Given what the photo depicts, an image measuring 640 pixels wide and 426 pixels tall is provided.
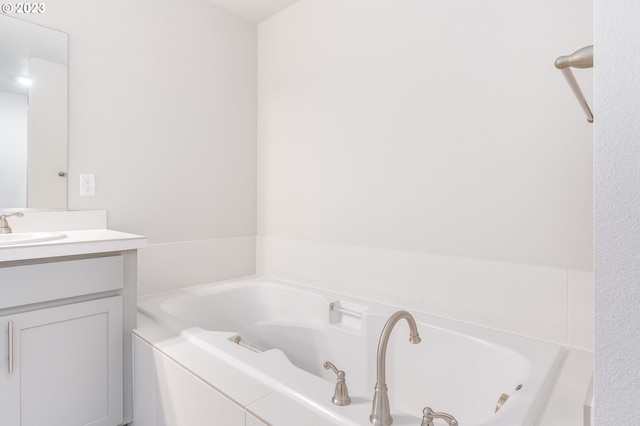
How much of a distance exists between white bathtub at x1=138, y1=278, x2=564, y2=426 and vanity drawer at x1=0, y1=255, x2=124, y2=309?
318 mm

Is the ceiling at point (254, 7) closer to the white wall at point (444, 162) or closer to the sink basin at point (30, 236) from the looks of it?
the white wall at point (444, 162)

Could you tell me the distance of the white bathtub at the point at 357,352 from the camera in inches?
44.2

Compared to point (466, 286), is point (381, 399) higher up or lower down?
lower down

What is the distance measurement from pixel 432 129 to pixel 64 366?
1.84m

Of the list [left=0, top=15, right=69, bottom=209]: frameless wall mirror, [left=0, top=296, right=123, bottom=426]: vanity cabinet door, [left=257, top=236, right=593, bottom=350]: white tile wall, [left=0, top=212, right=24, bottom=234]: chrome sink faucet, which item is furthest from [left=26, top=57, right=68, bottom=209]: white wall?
[left=257, top=236, right=593, bottom=350]: white tile wall

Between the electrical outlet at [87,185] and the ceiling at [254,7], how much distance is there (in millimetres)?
1352

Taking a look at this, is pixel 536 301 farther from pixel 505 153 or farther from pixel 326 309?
pixel 326 309

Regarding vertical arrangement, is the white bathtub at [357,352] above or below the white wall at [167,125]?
below

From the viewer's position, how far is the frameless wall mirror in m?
1.73

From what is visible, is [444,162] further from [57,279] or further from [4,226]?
[4,226]

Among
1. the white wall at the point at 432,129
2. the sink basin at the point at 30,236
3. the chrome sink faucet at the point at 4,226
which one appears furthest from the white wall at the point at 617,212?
the chrome sink faucet at the point at 4,226

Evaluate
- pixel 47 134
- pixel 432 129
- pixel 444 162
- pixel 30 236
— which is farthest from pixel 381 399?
pixel 47 134

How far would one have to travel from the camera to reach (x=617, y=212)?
442 millimetres

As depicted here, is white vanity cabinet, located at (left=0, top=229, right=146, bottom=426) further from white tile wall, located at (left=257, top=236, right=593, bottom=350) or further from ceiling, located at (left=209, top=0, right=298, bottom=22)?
ceiling, located at (left=209, top=0, right=298, bottom=22)
